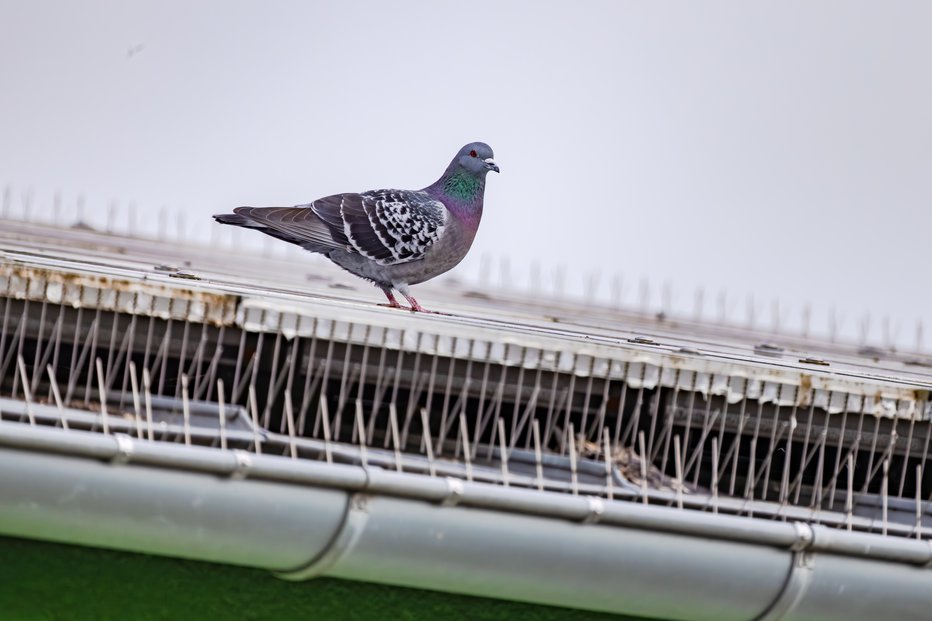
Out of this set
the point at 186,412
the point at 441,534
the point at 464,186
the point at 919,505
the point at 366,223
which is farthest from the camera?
the point at 464,186

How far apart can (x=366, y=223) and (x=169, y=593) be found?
10.6 feet

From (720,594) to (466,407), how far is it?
6.61ft

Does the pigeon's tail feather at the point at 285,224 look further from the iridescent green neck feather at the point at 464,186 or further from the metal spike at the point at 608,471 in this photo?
the metal spike at the point at 608,471

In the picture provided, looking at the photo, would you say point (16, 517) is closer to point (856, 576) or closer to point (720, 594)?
point (720, 594)

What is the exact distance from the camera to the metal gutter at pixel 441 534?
6.60 m

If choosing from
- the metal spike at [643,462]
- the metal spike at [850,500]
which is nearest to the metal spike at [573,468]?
the metal spike at [643,462]

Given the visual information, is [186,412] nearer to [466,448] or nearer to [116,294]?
[116,294]

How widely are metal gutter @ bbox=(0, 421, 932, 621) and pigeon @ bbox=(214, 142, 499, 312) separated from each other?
2918 millimetres

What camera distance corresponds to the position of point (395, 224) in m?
9.85

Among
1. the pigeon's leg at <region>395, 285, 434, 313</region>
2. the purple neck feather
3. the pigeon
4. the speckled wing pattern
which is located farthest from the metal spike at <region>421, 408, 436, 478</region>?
the purple neck feather

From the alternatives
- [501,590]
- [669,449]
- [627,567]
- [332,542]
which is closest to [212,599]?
[332,542]

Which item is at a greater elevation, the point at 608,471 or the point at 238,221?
the point at 238,221

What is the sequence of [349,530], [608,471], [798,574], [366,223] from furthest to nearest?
[366,223] < [608,471] < [798,574] < [349,530]

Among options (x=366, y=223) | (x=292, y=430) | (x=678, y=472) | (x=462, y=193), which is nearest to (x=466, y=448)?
(x=292, y=430)
